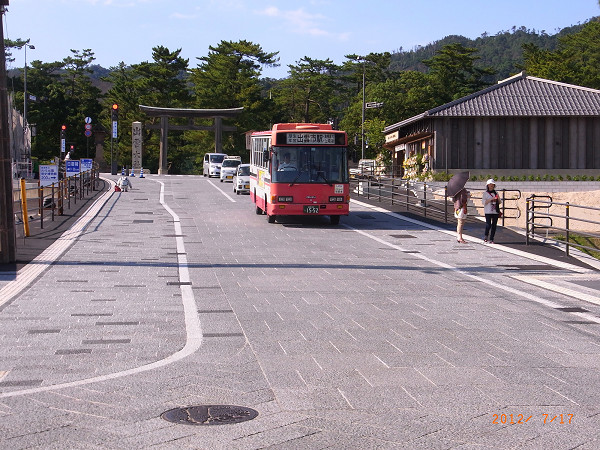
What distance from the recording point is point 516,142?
45906 millimetres

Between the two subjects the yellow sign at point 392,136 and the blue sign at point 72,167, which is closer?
the blue sign at point 72,167

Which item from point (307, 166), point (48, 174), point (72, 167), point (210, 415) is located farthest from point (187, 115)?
point (210, 415)

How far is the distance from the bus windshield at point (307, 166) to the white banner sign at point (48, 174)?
27.0 ft

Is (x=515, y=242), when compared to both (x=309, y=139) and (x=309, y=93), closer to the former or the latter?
(x=309, y=139)

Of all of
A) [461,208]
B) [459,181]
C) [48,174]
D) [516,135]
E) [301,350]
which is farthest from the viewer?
[516,135]

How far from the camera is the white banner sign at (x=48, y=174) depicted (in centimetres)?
2650

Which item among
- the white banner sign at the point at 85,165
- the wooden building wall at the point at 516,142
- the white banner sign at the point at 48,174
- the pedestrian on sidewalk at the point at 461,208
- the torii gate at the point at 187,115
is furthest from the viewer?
the torii gate at the point at 187,115

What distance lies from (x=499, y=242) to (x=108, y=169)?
72.4 m

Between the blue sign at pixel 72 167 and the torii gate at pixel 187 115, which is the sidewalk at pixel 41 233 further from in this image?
the torii gate at pixel 187 115

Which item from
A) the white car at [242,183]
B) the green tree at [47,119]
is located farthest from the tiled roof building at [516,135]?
the green tree at [47,119]

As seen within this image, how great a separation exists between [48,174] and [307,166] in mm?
9524

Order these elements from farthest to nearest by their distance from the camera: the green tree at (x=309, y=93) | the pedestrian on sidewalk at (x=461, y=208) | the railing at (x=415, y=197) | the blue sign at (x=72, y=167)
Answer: the green tree at (x=309, y=93) → the blue sign at (x=72, y=167) → the railing at (x=415, y=197) → the pedestrian on sidewalk at (x=461, y=208)

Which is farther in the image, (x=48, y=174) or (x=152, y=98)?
(x=152, y=98)

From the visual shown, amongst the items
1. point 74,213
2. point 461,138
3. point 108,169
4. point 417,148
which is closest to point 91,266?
point 74,213
